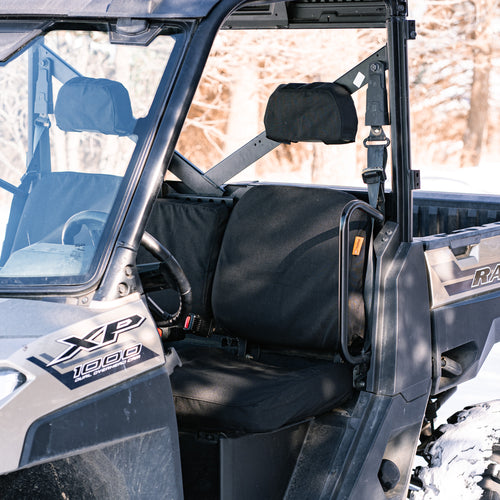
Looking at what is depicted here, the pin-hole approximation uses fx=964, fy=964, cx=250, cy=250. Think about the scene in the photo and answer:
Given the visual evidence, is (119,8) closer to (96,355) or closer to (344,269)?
(96,355)

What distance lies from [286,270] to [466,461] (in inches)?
36.2

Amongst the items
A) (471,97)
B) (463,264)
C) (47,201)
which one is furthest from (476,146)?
(47,201)

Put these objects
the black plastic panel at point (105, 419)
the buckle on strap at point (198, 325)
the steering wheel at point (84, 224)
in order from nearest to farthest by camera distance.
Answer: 1. the black plastic panel at point (105, 419)
2. the steering wheel at point (84, 224)
3. the buckle on strap at point (198, 325)

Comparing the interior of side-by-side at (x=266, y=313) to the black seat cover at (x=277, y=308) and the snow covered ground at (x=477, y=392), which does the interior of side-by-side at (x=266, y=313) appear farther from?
the snow covered ground at (x=477, y=392)

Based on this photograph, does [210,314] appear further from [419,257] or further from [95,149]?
[95,149]

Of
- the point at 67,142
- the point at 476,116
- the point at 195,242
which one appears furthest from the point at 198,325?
the point at 476,116

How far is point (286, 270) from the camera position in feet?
11.0

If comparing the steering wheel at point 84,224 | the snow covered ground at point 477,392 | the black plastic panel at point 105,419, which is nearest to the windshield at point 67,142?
the steering wheel at point 84,224

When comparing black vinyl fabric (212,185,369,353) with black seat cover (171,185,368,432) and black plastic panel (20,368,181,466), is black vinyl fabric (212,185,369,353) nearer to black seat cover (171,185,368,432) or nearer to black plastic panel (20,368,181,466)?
black seat cover (171,185,368,432)

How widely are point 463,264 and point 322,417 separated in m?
0.81

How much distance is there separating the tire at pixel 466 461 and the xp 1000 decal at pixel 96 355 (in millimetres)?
1475

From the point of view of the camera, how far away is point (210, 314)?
141 inches

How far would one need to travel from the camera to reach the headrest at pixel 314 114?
120 inches

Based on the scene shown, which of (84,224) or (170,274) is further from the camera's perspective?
(170,274)
